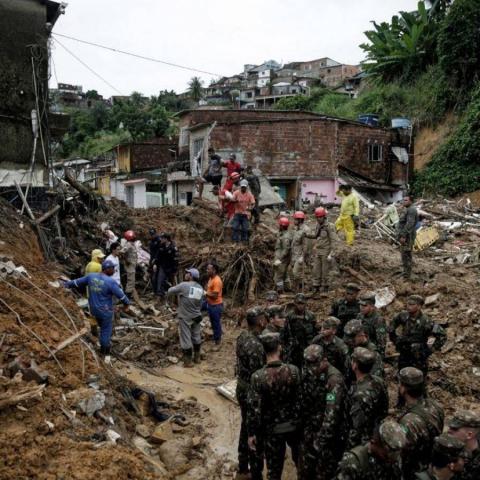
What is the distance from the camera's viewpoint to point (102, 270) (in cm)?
888

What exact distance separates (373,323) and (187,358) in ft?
12.3

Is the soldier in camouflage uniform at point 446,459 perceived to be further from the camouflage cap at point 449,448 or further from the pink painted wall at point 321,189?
the pink painted wall at point 321,189

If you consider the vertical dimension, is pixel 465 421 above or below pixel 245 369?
above

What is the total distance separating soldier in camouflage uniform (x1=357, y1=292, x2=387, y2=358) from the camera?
654 centimetres

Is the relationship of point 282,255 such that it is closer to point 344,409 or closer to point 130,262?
point 130,262

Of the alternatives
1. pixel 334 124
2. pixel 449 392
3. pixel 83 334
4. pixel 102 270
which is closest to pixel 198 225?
pixel 102 270

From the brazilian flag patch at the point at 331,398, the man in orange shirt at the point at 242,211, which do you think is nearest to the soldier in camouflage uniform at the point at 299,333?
the brazilian flag patch at the point at 331,398

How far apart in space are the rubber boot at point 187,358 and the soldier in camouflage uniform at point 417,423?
5.26 meters

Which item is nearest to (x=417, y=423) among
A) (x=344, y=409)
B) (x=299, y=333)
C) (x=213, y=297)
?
(x=344, y=409)

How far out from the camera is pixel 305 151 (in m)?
25.9

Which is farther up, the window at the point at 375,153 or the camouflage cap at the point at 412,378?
the window at the point at 375,153

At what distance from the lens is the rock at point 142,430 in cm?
609

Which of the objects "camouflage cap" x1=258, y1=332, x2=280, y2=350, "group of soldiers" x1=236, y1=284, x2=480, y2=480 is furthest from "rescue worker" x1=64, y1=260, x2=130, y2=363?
"camouflage cap" x1=258, y1=332, x2=280, y2=350

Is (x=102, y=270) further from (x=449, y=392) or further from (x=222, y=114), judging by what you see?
(x=222, y=114)
